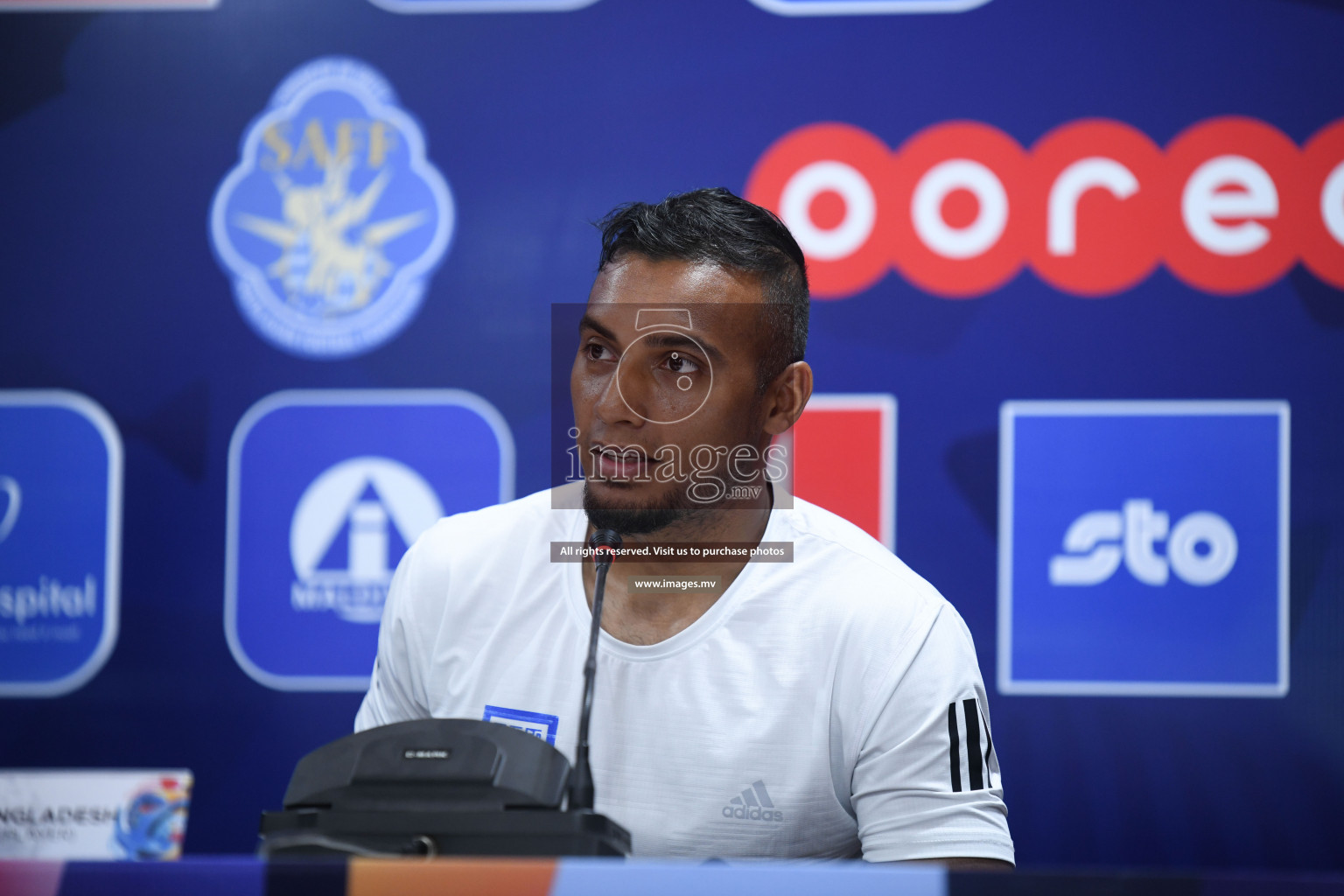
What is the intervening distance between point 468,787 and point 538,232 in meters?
1.49

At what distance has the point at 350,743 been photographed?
79cm

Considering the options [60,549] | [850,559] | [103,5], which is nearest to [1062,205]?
[850,559]

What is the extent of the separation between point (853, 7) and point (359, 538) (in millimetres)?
1322

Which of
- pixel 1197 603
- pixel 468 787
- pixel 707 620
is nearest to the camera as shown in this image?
pixel 468 787

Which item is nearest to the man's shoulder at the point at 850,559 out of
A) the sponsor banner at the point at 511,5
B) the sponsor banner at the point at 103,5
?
the sponsor banner at the point at 511,5

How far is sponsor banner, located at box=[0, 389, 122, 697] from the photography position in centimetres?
209

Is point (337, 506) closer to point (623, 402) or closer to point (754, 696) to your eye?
point (623, 402)

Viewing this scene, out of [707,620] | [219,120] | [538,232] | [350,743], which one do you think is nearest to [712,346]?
[707,620]

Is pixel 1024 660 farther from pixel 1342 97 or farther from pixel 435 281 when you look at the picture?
pixel 435 281

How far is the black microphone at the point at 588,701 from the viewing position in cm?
78

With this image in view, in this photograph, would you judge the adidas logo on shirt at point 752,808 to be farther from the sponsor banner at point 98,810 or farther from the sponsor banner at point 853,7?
the sponsor banner at point 853,7

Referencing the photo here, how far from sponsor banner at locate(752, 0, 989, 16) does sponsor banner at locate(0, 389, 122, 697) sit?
1454 millimetres

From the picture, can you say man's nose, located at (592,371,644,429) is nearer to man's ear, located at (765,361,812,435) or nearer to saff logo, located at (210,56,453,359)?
man's ear, located at (765,361,812,435)

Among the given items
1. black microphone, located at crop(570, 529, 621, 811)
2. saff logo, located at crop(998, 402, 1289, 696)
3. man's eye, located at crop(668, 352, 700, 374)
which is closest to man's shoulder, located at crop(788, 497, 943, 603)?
man's eye, located at crop(668, 352, 700, 374)
